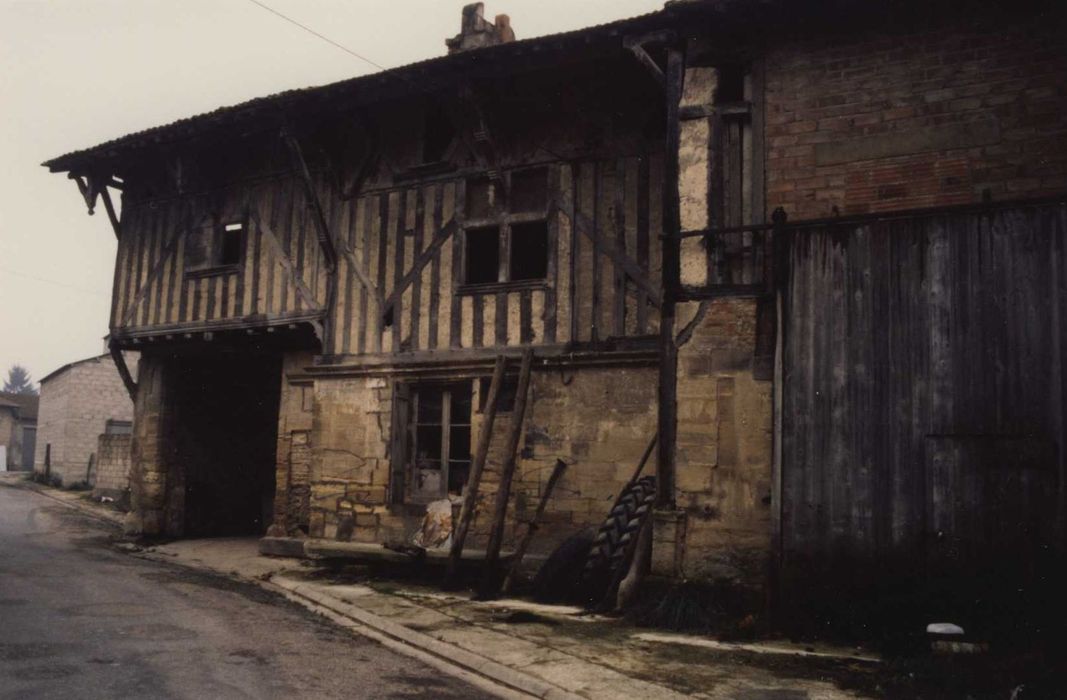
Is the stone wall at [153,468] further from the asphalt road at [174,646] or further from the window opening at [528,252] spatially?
the window opening at [528,252]

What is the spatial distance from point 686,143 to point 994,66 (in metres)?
2.49

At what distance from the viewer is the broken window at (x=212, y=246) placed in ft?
40.9

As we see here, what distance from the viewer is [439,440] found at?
1040 centimetres

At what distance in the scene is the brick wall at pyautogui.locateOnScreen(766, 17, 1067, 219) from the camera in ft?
22.0

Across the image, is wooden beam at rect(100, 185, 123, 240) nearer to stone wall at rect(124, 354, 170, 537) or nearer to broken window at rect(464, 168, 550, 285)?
stone wall at rect(124, 354, 170, 537)

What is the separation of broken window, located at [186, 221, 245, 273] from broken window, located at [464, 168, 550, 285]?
3.99 meters

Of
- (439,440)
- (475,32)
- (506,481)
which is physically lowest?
(506,481)

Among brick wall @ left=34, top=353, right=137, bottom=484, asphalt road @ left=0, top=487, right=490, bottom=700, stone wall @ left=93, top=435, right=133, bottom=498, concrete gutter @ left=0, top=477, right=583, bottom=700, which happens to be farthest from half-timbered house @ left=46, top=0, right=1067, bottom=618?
brick wall @ left=34, top=353, right=137, bottom=484

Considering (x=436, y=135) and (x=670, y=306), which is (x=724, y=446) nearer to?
(x=670, y=306)

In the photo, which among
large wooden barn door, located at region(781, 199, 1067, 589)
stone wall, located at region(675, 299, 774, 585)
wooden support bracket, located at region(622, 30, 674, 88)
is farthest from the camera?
wooden support bracket, located at region(622, 30, 674, 88)

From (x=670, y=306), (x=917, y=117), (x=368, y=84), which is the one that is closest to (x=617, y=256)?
(x=670, y=306)

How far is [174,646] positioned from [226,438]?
9.30 m

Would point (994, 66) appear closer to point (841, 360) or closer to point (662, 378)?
point (841, 360)

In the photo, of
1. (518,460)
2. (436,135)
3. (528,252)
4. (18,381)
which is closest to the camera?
(518,460)
